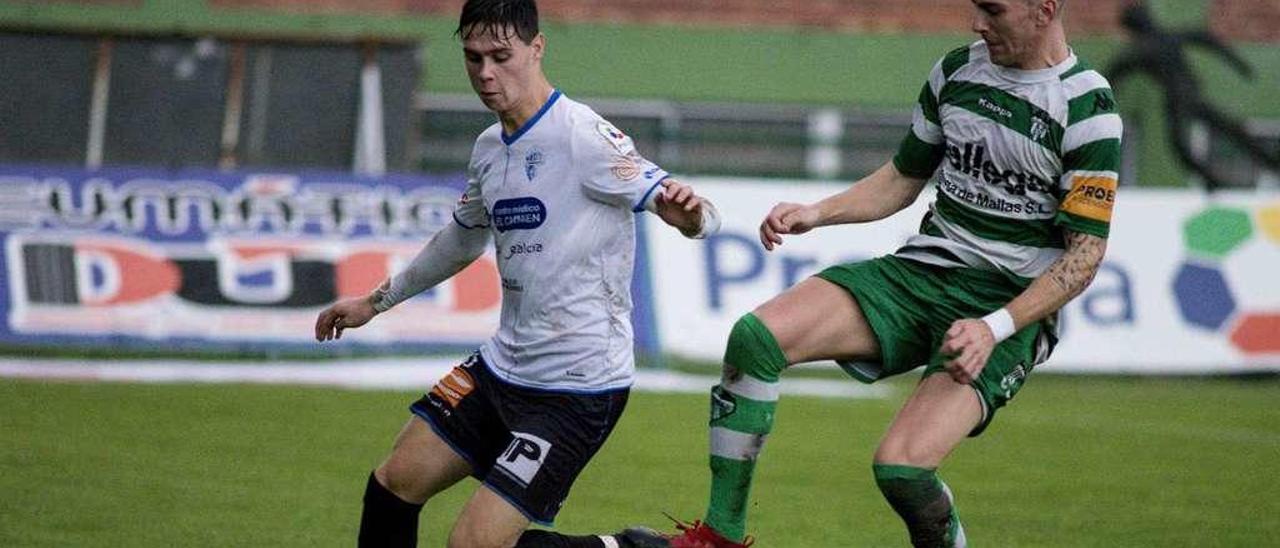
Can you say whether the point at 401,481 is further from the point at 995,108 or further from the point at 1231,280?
the point at 1231,280

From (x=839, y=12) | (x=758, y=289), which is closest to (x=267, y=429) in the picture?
(x=758, y=289)

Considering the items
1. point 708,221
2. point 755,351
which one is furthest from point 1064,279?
point 708,221

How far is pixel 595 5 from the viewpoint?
22047mm

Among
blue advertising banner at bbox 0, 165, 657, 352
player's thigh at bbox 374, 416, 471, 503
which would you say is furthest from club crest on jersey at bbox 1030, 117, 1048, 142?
blue advertising banner at bbox 0, 165, 657, 352

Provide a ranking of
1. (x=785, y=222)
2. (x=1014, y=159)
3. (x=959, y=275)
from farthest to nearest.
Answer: (x=959, y=275) → (x=785, y=222) → (x=1014, y=159)

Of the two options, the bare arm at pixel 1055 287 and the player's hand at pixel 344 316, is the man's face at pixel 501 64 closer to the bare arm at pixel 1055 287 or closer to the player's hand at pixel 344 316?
the player's hand at pixel 344 316

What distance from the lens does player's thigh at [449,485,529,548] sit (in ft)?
21.5

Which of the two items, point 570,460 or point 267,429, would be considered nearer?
point 570,460

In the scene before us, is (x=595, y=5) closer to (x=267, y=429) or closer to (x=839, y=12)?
(x=839, y=12)

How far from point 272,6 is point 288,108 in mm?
1713

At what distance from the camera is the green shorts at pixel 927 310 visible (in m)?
7.20

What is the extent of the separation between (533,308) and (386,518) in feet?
2.77

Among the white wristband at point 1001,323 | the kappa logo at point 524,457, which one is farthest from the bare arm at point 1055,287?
the kappa logo at point 524,457

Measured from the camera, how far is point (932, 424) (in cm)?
694
